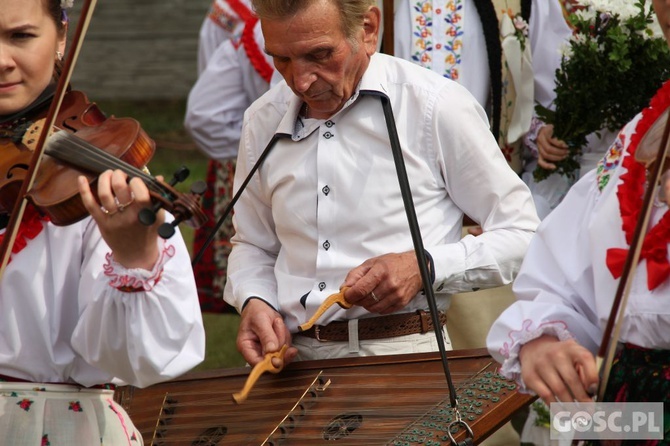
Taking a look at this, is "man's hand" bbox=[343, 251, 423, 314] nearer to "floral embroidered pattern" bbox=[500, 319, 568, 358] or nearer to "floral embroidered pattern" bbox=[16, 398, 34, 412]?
"floral embroidered pattern" bbox=[500, 319, 568, 358]

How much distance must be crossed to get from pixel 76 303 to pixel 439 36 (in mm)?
2045

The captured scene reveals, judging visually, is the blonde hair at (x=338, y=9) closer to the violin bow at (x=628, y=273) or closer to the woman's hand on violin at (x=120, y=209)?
the woman's hand on violin at (x=120, y=209)

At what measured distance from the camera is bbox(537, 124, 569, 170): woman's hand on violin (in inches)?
168

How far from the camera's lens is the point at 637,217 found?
2264mm

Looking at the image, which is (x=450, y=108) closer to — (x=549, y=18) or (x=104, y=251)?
(x=104, y=251)

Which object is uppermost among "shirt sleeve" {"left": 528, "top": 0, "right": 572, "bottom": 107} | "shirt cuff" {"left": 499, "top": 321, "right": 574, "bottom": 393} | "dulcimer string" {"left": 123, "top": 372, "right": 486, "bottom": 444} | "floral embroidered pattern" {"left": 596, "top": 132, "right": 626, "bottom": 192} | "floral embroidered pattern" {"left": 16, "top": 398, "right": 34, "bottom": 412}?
"floral embroidered pattern" {"left": 596, "top": 132, "right": 626, "bottom": 192}

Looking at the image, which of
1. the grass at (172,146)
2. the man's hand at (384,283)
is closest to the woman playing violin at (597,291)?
the man's hand at (384,283)

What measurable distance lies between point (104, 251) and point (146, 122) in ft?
33.5

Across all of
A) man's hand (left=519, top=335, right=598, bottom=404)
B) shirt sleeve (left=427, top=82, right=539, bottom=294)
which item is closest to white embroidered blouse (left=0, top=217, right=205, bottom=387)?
man's hand (left=519, top=335, right=598, bottom=404)

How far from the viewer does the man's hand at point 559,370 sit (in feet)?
7.09

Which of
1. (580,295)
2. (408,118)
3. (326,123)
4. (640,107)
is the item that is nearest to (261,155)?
(326,123)

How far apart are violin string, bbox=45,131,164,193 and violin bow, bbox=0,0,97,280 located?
0.05 meters

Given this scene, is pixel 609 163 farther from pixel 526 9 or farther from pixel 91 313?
pixel 526 9
